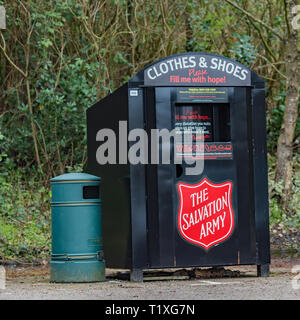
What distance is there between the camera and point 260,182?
8773mm

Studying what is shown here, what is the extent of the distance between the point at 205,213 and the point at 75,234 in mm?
1518

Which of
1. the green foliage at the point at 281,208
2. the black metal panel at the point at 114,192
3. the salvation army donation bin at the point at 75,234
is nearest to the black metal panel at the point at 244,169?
the black metal panel at the point at 114,192

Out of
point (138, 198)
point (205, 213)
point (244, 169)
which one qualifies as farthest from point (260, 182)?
point (138, 198)

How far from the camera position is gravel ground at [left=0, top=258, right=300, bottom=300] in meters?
7.02

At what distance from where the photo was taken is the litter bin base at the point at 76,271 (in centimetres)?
857

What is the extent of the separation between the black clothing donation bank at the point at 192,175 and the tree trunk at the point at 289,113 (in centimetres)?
599

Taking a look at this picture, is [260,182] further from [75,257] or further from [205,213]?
[75,257]

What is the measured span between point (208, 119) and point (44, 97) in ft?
24.6

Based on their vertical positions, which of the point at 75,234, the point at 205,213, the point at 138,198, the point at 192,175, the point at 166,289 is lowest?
the point at 166,289

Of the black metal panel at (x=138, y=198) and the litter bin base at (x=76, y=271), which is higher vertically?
the black metal panel at (x=138, y=198)

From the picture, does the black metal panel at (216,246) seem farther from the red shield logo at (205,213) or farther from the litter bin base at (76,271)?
the litter bin base at (76,271)

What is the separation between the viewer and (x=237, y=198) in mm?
8688
